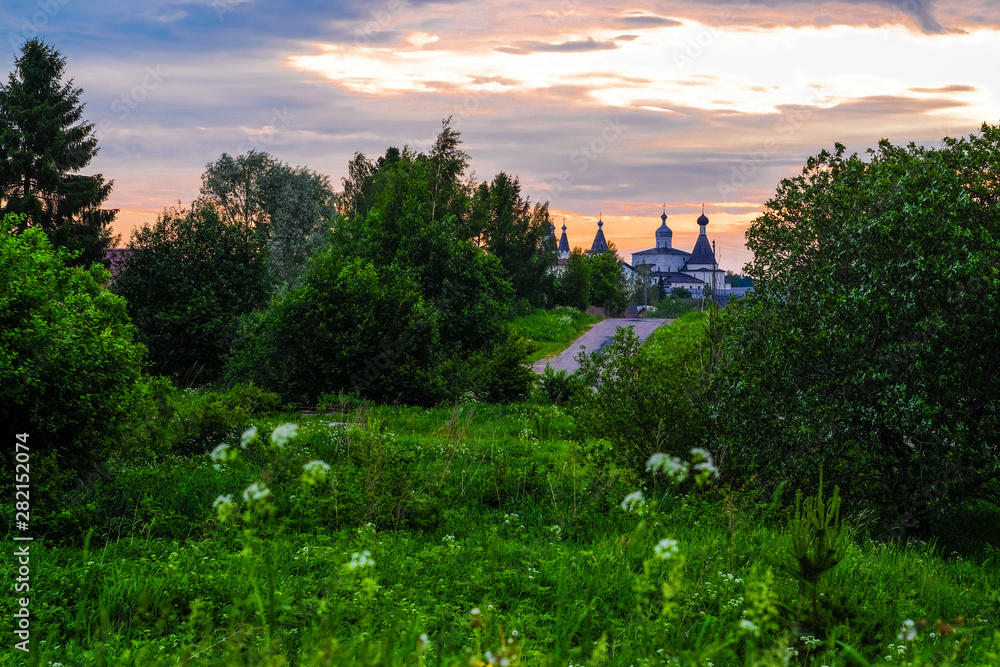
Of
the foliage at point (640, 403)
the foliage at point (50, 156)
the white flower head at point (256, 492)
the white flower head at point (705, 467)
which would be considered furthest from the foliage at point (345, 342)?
the foliage at point (50, 156)

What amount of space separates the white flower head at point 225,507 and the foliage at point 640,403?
4914 mm

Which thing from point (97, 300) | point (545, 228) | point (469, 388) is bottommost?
point (469, 388)

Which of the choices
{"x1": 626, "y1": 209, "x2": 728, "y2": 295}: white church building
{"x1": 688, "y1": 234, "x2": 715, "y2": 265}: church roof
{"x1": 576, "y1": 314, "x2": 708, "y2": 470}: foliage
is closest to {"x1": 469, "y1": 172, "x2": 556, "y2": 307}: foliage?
{"x1": 576, "y1": 314, "x2": 708, "y2": 470}: foliage

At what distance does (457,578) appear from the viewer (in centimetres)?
601

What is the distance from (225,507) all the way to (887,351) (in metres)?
7.60

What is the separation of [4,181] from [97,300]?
113 ft

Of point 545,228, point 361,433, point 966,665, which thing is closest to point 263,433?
point 361,433

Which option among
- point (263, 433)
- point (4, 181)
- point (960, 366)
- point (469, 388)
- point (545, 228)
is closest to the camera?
point (960, 366)

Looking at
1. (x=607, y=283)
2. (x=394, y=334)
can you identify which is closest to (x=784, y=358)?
(x=394, y=334)

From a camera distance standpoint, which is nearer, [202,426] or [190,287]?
[202,426]

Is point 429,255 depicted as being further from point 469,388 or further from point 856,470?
point 856,470

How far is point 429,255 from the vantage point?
24.3 metres

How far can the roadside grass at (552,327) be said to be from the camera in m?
36.9

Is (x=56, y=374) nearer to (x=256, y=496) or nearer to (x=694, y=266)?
(x=256, y=496)
